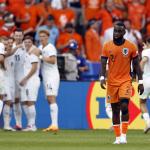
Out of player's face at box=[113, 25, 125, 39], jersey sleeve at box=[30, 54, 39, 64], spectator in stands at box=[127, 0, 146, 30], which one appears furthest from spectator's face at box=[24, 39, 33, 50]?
spectator in stands at box=[127, 0, 146, 30]

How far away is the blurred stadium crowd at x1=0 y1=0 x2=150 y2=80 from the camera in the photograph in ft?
83.0

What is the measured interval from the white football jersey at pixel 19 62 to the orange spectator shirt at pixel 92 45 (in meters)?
5.32

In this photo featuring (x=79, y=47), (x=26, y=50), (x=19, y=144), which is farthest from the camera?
(x=79, y=47)

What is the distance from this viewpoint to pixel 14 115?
2264 cm

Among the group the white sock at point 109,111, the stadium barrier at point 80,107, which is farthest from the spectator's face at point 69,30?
the white sock at point 109,111

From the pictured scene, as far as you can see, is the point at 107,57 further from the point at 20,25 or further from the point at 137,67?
the point at 20,25

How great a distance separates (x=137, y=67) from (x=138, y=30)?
11.3m

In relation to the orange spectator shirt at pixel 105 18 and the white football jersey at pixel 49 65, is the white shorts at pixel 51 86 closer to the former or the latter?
the white football jersey at pixel 49 65

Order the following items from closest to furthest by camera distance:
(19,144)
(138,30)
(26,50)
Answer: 1. (19,144)
2. (26,50)
3. (138,30)

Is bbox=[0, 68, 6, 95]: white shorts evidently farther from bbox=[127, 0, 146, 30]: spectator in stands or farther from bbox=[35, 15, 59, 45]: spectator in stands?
bbox=[127, 0, 146, 30]: spectator in stands

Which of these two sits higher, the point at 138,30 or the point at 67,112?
the point at 138,30

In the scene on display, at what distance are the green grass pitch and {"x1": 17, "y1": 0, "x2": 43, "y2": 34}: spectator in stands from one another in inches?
236

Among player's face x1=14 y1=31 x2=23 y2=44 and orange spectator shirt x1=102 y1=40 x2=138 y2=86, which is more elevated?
player's face x1=14 y1=31 x2=23 y2=44

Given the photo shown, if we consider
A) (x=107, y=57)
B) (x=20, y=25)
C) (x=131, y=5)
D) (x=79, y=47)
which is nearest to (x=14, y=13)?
(x=20, y=25)
